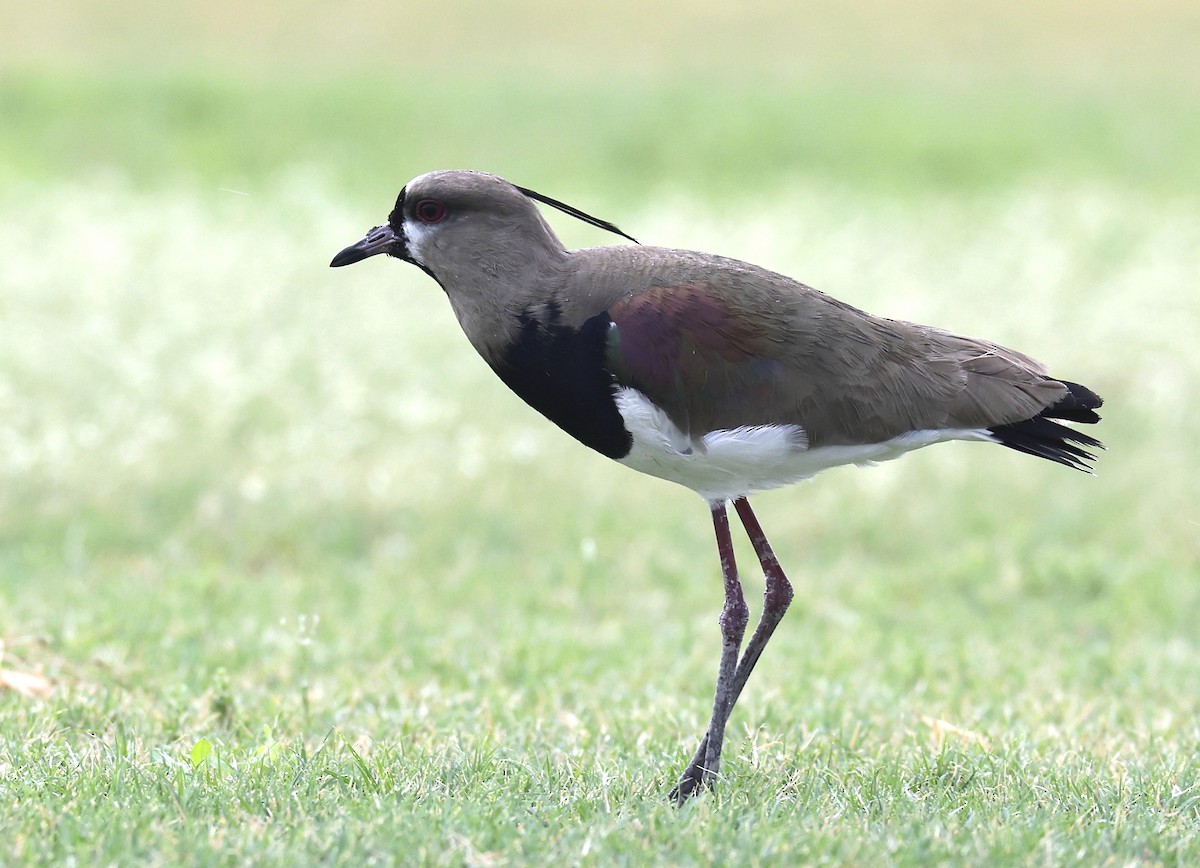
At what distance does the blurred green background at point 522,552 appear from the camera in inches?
160

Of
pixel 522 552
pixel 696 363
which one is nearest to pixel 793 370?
pixel 696 363

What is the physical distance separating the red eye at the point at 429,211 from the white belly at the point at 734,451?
0.75m

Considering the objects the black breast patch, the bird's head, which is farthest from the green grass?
the bird's head

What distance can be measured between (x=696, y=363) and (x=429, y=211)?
877mm

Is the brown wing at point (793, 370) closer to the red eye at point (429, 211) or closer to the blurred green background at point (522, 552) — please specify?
the red eye at point (429, 211)

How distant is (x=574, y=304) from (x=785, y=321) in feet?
1.98

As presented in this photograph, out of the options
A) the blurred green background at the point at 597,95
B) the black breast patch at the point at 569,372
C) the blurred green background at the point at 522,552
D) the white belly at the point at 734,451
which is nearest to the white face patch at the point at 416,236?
the black breast patch at the point at 569,372

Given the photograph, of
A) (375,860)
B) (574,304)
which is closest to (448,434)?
(574,304)

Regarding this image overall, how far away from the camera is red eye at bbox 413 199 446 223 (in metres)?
A: 4.32

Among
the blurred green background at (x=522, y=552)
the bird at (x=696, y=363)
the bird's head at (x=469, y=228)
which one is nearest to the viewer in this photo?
the blurred green background at (x=522, y=552)

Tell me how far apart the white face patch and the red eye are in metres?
0.02

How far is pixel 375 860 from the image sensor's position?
3.50 metres

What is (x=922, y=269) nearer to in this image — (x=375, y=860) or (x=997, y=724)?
(x=997, y=724)

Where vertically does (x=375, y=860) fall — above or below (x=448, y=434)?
below
